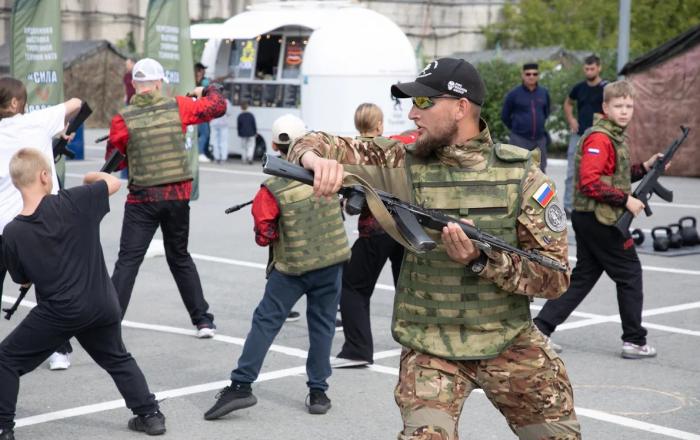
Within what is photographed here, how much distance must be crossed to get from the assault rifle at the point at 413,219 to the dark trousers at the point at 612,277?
145 inches

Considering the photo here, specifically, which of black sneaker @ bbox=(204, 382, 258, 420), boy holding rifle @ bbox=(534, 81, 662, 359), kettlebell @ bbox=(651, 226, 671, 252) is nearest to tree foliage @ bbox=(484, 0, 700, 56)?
kettlebell @ bbox=(651, 226, 671, 252)

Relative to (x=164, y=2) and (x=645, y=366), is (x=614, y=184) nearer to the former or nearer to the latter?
(x=645, y=366)

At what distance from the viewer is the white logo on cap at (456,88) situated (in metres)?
3.96

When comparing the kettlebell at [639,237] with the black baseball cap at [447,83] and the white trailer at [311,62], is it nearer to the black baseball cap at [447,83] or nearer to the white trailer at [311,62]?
the black baseball cap at [447,83]

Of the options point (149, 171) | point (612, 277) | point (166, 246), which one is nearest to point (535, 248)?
point (612, 277)

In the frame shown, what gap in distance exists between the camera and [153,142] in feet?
25.9

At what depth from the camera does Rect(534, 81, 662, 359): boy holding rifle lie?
23.7 feet

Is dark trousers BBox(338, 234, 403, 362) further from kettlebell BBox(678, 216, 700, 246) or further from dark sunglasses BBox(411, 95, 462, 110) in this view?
kettlebell BBox(678, 216, 700, 246)

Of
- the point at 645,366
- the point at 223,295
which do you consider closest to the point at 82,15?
the point at 223,295

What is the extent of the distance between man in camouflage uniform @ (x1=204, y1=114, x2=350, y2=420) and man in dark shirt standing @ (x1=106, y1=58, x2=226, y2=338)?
1721 millimetres

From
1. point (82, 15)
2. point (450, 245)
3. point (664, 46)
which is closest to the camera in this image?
point (450, 245)

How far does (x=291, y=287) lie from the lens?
6387 millimetres

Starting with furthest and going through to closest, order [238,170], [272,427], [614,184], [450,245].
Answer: [238,170], [614,184], [272,427], [450,245]

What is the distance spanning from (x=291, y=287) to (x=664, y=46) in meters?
14.8
